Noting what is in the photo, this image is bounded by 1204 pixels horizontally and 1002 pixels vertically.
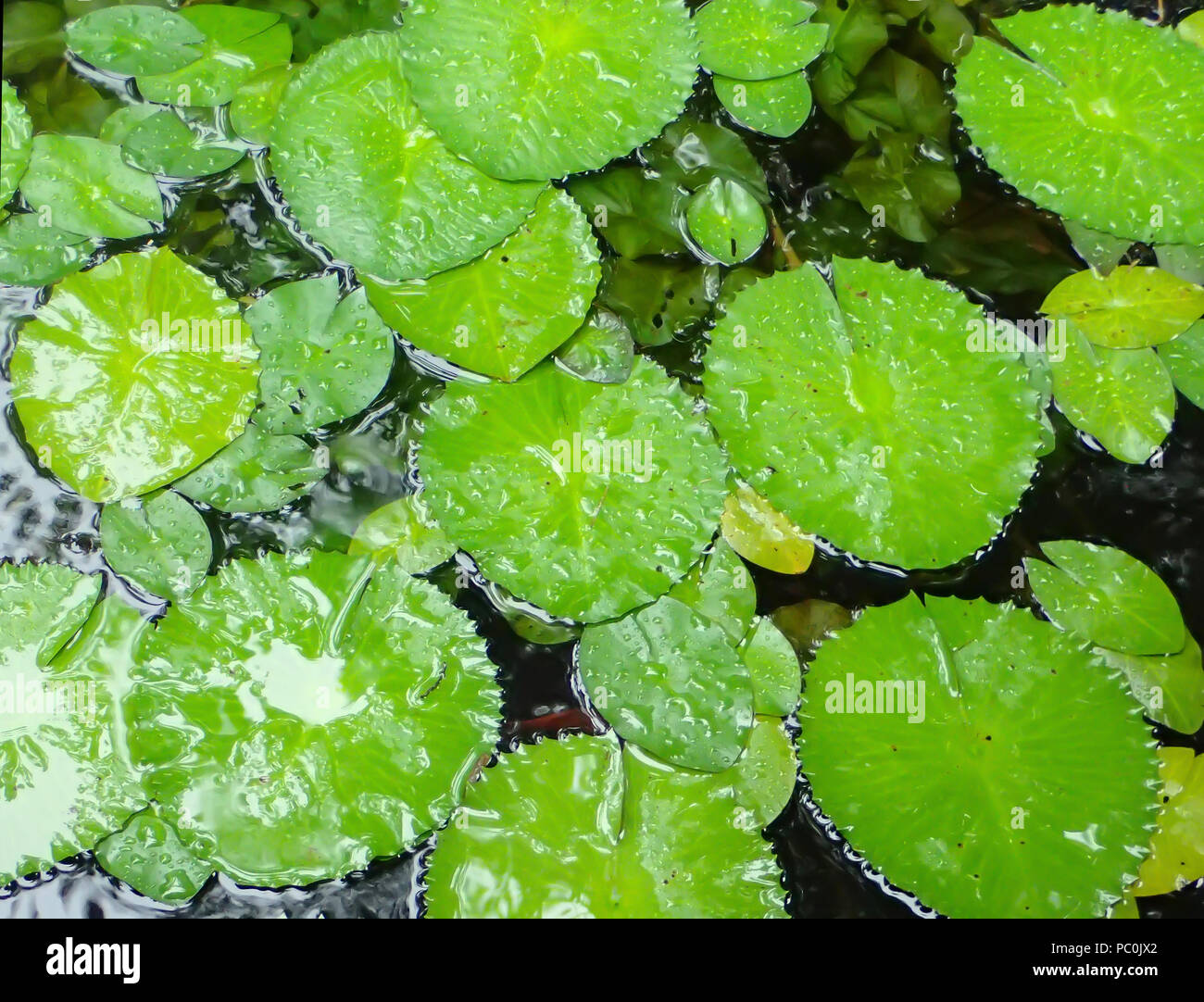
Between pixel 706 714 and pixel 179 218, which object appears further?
pixel 179 218

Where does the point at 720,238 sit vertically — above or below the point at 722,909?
above

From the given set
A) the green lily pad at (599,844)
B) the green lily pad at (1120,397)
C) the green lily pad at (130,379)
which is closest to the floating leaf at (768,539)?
the green lily pad at (599,844)

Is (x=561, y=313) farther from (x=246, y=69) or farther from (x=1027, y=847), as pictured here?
(x=1027, y=847)

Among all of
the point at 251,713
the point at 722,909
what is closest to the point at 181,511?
the point at 251,713

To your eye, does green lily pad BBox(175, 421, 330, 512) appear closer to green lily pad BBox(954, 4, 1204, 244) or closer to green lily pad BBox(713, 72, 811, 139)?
green lily pad BBox(713, 72, 811, 139)

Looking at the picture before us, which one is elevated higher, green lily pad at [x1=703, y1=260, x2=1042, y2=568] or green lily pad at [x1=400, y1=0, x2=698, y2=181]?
green lily pad at [x1=400, y1=0, x2=698, y2=181]

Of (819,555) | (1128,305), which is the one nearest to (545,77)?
(819,555)

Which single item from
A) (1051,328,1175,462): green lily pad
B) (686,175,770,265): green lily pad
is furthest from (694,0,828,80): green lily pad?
(1051,328,1175,462): green lily pad
